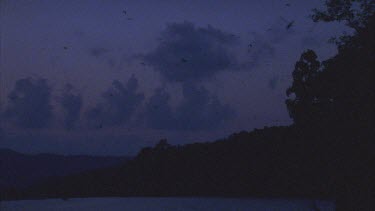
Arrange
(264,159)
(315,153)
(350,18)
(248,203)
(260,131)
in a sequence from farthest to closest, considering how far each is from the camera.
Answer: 1. (260,131)
2. (264,159)
3. (350,18)
4. (315,153)
5. (248,203)

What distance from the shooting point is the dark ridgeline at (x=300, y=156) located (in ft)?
22.0

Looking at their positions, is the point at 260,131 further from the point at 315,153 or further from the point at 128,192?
the point at 315,153

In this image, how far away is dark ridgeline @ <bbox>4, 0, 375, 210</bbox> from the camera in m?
6.71

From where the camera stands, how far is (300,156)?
10.0m

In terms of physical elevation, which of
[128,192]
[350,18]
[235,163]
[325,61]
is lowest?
[128,192]

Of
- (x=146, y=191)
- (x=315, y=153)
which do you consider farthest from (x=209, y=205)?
(x=146, y=191)

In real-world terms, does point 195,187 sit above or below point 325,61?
below

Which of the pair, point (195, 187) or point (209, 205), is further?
point (195, 187)

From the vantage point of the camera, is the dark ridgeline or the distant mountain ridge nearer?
the dark ridgeline

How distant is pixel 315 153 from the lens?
8.34m

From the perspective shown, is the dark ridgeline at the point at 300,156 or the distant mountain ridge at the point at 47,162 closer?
the dark ridgeline at the point at 300,156

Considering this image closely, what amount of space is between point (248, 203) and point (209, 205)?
0.84 metres

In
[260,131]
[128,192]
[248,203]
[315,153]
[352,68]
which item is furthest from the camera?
[260,131]

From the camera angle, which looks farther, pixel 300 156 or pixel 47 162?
pixel 47 162
